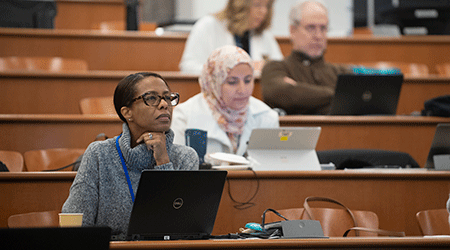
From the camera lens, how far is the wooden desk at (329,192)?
7.25 feet

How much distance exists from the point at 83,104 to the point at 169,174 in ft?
6.56

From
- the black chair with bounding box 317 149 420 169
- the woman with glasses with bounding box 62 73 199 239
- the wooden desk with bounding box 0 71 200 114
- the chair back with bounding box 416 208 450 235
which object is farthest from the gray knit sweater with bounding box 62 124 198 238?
the wooden desk with bounding box 0 71 200 114

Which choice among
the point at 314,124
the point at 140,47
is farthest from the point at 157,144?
the point at 140,47

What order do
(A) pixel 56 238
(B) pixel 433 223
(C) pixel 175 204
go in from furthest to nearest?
(B) pixel 433 223
(C) pixel 175 204
(A) pixel 56 238

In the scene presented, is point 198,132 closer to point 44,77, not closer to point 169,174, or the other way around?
point 169,174

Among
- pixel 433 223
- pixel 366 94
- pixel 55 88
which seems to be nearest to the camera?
pixel 433 223

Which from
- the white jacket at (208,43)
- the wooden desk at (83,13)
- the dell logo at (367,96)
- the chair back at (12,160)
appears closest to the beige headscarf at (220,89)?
the dell logo at (367,96)

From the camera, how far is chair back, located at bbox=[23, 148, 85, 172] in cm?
263

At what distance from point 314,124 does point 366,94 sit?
315mm

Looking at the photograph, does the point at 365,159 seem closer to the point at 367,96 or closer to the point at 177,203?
the point at 367,96

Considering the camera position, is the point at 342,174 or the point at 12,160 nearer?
the point at 342,174

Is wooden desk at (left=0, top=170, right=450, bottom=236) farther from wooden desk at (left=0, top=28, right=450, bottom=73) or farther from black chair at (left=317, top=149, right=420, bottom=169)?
wooden desk at (left=0, top=28, right=450, bottom=73)

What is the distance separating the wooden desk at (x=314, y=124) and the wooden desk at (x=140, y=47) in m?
1.38

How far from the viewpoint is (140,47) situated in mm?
4340
